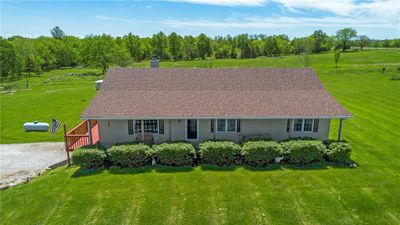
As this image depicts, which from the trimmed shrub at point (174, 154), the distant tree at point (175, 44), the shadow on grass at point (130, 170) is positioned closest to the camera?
the shadow on grass at point (130, 170)

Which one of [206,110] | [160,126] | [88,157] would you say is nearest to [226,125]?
[206,110]

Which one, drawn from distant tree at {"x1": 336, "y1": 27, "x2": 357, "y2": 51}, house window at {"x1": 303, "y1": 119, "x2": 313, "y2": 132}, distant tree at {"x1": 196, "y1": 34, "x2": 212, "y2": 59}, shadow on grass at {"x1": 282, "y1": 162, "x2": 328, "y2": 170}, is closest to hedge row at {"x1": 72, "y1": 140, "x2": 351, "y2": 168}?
shadow on grass at {"x1": 282, "y1": 162, "x2": 328, "y2": 170}

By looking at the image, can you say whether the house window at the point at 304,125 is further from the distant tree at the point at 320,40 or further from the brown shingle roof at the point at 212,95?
the distant tree at the point at 320,40

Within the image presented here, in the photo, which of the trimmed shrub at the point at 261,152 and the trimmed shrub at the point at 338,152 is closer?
the trimmed shrub at the point at 261,152

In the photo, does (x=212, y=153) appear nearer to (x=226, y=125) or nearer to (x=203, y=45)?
(x=226, y=125)

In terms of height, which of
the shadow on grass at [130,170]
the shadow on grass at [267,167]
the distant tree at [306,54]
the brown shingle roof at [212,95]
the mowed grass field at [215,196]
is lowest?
the mowed grass field at [215,196]

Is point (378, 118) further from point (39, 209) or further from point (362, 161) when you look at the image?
point (39, 209)

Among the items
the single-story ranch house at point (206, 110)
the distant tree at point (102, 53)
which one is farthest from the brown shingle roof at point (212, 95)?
the distant tree at point (102, 53)
